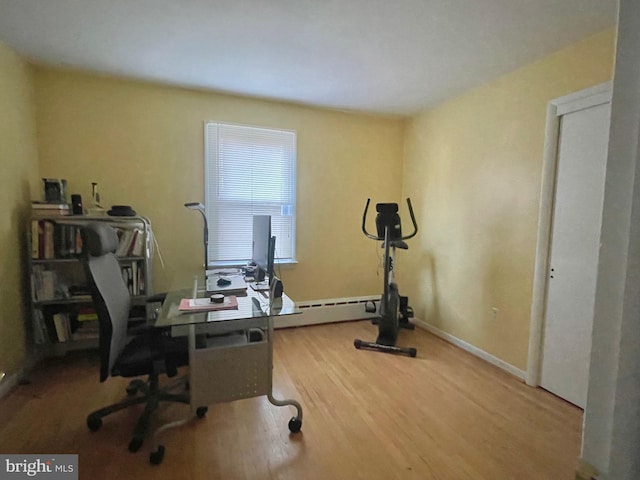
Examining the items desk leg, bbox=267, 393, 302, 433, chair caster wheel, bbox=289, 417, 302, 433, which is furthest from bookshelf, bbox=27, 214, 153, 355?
chair caster wheel, bbox=289, 417, 302, 433

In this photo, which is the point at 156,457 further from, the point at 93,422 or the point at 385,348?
the point at 385,348

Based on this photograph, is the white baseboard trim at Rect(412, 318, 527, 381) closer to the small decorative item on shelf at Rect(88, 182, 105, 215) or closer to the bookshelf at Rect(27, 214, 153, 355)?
the bookshelf at Rect(27, 214, 153, 355)

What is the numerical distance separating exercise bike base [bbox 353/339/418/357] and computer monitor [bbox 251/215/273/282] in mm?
1244

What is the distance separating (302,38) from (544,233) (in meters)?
2.26

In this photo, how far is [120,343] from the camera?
1.84 metres

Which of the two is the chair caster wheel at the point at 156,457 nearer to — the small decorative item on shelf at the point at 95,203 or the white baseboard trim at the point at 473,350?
the small decorative item on shelf at the point at 95,203

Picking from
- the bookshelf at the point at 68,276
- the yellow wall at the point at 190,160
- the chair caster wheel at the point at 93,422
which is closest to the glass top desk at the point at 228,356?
the chair caster wheel at the point at 93,422

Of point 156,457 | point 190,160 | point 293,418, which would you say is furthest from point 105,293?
point 190,160

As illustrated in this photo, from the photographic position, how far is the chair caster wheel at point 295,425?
1926 millimetres

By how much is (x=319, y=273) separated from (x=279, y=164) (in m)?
1.32

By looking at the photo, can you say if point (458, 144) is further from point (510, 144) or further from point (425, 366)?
point (425, 366)

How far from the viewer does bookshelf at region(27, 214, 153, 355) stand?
2.55 m

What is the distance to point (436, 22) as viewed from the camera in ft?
6.55

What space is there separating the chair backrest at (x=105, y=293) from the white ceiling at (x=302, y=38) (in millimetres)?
1348
